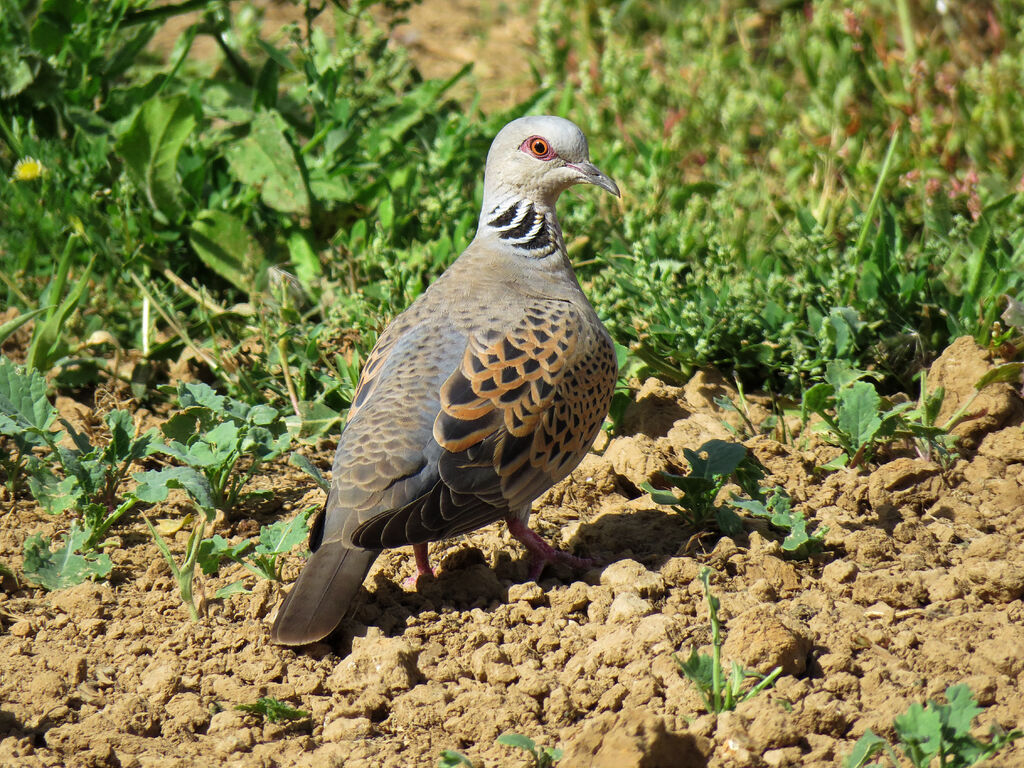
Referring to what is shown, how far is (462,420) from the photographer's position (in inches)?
144

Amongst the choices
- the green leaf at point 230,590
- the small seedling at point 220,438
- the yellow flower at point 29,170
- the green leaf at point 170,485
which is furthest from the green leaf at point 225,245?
the green leaf at point 230,590

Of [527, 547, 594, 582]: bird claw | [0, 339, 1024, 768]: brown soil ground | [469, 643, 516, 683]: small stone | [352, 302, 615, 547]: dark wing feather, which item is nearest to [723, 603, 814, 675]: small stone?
[0, 339, 1024, 768]: brown soil ground

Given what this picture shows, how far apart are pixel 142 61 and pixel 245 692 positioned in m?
5.15

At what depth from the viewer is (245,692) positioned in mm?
3326

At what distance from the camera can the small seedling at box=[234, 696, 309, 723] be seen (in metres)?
3.20

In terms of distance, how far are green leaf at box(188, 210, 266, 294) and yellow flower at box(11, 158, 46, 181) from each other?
2.37ft

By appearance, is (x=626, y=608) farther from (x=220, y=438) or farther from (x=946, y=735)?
(x=220, y=438)

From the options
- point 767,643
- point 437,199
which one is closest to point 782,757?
point 767,643

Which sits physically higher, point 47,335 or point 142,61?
point 142,61

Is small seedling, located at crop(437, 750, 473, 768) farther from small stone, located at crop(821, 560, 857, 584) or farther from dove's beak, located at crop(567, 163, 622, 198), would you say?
dove's beak, located at crop(567, 163, 622, 198)

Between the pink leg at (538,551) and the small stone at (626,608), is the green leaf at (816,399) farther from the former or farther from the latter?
the small stone at (626,608)

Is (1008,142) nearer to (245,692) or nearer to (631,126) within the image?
(631,126)

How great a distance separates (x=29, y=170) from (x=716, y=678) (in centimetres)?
405

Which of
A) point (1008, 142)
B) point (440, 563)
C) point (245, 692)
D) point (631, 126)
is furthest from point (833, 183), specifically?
point (245, 692)
